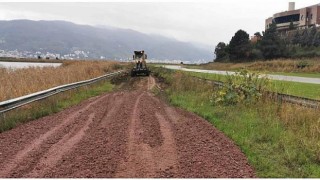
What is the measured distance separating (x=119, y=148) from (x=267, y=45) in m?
68.6

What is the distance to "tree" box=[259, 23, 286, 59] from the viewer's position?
232ft

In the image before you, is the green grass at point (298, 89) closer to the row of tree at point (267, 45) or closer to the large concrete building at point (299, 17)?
the row of tree at point (267, 45)

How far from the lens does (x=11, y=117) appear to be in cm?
1098

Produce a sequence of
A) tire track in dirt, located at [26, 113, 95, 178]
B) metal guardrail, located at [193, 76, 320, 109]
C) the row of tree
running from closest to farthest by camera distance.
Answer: tire track in dirt, located at [26, 113, 95, 178]
metal guardrail, located at [193, 76, 320, 109]
the row of tree

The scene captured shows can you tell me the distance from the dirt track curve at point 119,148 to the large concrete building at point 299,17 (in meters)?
87.6

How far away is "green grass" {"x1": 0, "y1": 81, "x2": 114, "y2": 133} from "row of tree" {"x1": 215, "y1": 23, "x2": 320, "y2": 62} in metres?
57.9

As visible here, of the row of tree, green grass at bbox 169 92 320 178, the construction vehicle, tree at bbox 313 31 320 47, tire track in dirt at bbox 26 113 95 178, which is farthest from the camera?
tree at bbox 313 31 320 47

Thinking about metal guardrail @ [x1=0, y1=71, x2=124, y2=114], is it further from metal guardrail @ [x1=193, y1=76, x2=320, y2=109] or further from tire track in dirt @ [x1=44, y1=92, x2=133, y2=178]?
metal guardrail @ [x1=193, y1=76, x2=320, y2=109]

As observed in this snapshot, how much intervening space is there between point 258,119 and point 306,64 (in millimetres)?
35317

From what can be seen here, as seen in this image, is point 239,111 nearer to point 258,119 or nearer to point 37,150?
point 258,119

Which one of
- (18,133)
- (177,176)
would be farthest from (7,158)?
(177,176)

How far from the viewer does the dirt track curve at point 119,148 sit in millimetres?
6426

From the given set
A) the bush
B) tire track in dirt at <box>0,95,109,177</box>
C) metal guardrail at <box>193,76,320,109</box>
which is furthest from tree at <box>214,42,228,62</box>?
tire track in dirt at <box>0,95,109,177</box>

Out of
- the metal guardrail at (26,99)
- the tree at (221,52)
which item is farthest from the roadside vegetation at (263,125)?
the tree at (221,52)
